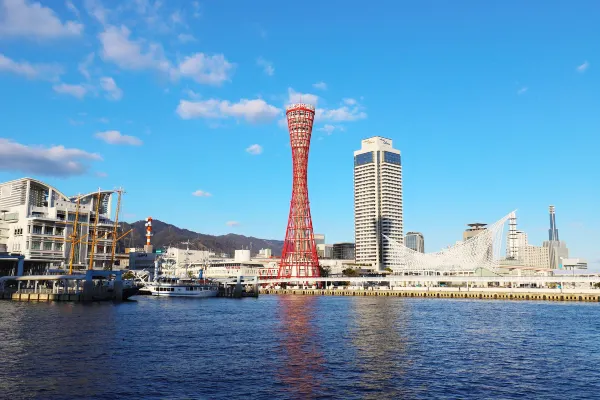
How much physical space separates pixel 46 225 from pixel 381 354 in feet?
315

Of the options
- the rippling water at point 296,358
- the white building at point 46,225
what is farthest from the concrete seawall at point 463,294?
the white building at point 46,225

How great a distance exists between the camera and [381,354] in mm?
31766

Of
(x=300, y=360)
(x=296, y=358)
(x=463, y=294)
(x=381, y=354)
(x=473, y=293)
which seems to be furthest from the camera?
(x=463, y=294)

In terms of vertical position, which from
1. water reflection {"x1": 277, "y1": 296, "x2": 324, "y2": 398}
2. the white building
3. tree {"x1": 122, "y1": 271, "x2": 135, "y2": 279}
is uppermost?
the white building

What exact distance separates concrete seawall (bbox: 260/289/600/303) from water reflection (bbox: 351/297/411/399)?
152 feet

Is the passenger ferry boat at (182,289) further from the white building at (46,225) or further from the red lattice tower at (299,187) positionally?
the red lattice tower at (299,187)

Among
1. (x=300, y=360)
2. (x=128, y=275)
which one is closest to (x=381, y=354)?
(x=300, y=360)

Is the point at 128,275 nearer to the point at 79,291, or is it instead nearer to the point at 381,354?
the point at 79,291

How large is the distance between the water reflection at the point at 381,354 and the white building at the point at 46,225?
7567cm

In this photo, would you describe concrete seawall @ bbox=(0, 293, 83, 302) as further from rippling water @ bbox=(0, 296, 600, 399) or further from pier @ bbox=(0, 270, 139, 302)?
rippling water @ bbox=(0, 296, 600, 399)

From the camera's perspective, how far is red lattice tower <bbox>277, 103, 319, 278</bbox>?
11312 cm

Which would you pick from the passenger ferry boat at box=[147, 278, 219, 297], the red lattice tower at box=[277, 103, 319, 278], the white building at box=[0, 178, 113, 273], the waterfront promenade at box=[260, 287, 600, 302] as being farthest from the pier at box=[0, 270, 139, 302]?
the waterfront promenade at box=[260, 287, 600, 302]

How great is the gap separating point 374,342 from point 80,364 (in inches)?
750

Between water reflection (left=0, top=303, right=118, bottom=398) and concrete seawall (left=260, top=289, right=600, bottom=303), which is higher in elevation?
concrete seawall (left=260, top=289, right=600, bottom=303)
